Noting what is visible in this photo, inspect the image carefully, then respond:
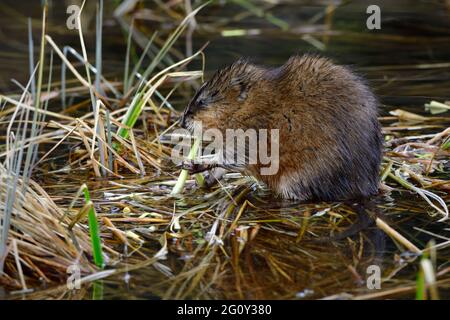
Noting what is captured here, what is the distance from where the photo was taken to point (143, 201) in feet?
15.0

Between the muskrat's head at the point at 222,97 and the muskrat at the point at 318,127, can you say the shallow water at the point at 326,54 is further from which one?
the muskrat's head at the point at 222,97

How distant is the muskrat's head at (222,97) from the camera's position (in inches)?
190

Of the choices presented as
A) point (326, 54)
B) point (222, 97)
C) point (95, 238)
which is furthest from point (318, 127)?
point (326, 54)

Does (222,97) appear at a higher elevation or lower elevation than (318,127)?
higher

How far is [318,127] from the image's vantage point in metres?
4.44

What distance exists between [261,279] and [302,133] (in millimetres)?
1149

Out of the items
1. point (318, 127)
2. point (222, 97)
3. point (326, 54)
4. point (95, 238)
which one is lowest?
point (95, 238)

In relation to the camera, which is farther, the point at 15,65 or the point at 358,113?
the point at 15,65

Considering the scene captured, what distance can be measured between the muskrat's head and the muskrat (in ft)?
0.23

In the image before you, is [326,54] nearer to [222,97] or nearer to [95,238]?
[222,97]

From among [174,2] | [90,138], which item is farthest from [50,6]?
[90,138]

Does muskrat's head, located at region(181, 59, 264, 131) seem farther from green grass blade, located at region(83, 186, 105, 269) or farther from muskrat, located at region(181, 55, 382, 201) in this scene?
green grass blade, located at region(83, 186, 105, 269)

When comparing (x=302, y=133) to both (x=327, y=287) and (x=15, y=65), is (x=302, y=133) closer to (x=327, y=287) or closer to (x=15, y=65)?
(x=327, y=287)

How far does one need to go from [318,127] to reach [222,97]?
69 cm
